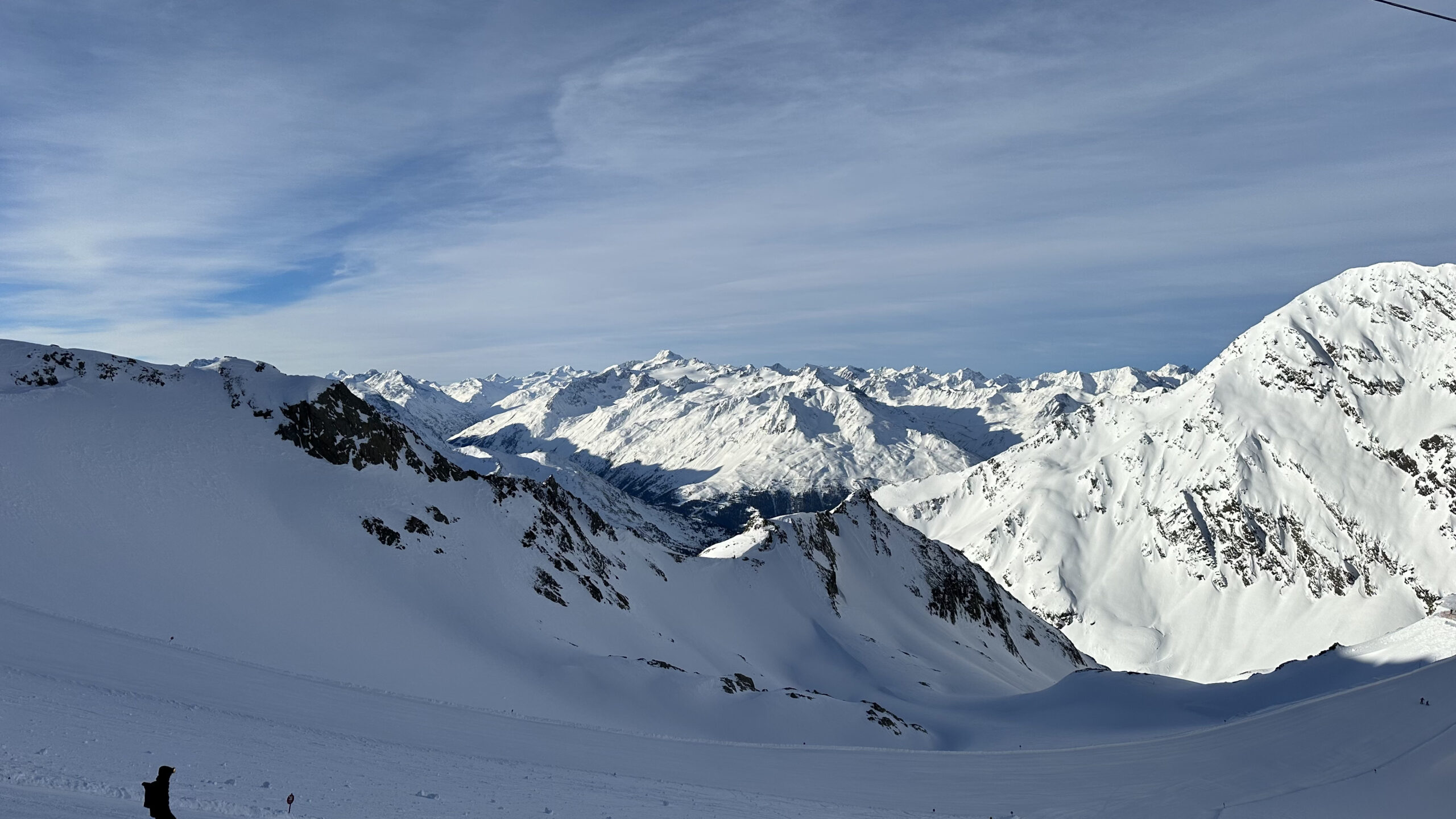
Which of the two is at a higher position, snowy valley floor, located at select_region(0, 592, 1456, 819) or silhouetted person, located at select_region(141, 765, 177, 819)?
silhouetted person, located at select_region(141, 765, 177, 819)

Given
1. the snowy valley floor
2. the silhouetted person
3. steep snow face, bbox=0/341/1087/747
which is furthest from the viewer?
steep snow face, bbox=0/341/1087/747

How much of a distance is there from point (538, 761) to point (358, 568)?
1574 inches

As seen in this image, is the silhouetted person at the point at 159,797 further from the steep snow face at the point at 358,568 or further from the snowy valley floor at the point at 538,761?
the steep snow face at the point at 358,568

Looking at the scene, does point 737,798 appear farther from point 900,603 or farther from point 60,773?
point 900,603

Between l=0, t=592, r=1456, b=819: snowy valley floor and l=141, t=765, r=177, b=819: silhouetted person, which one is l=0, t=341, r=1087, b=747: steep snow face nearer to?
l=0, t=592, r=1456, b=819: snowy valley floor

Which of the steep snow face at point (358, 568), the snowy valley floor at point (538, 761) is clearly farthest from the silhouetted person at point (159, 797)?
the steep snow face at point (358, 568)

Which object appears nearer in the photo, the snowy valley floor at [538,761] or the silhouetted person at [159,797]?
the silhouetted person at [159,797]

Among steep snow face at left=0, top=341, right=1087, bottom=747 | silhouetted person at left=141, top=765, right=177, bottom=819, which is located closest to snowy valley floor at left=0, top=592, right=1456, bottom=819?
silhouetted person at left=141, top=765, right=177, bottom=819

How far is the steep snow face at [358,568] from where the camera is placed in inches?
2041

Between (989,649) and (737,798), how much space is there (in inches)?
4759

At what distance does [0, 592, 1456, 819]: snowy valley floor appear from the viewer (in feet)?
67.1

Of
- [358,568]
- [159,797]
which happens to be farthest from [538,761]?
[358,568]

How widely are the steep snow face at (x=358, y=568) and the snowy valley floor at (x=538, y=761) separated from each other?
43.6 feet

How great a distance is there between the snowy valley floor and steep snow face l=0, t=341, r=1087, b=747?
13285 mm
